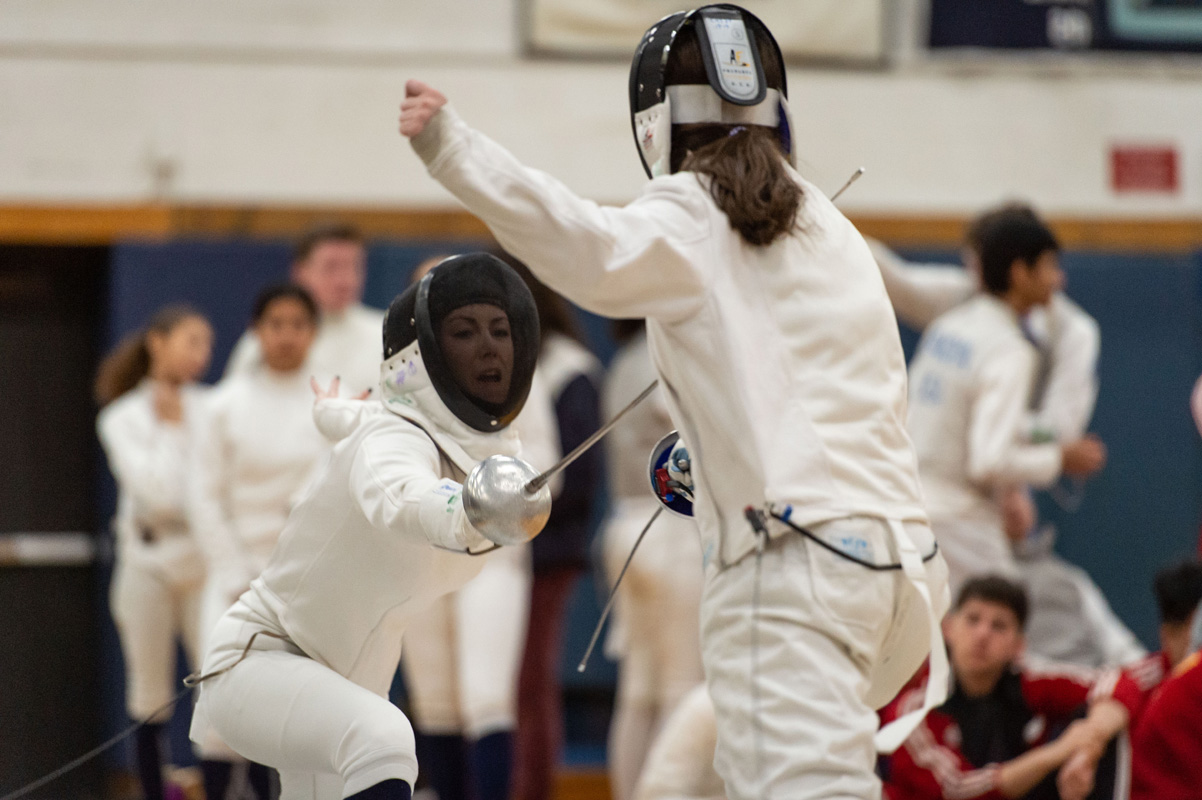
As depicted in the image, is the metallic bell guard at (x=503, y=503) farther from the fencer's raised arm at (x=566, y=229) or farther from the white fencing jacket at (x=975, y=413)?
the white fencing jacket at (x=975, y=413)

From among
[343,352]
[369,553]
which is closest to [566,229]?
[369,553]

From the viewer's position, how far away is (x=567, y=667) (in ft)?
19.1

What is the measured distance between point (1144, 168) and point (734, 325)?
15.8ft

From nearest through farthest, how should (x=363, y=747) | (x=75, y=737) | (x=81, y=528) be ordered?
(x=363, y=747) → (x=75, y=737) → (x=81, y=528)

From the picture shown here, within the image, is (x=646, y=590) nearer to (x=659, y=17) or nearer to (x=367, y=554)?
(x=367, y=554)

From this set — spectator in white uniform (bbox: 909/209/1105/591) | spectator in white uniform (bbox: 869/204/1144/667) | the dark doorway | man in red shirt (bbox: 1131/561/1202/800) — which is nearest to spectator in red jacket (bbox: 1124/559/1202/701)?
man in red shirt (bbox: 1131/561/1202/800)

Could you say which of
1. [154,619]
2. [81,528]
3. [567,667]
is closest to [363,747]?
[154,619]

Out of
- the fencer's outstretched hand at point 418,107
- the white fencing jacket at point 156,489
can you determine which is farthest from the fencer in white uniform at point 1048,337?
the fencer's outstretched hand at point 418,107

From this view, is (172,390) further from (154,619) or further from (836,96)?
(836,96)

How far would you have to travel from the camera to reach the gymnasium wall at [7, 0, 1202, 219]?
5.86 m

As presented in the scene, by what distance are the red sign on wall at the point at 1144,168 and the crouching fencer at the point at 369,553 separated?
4.44 meters

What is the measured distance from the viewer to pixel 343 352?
180 inches

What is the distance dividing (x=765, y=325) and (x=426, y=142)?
51 centimetres

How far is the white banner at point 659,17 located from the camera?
6.01 meters
